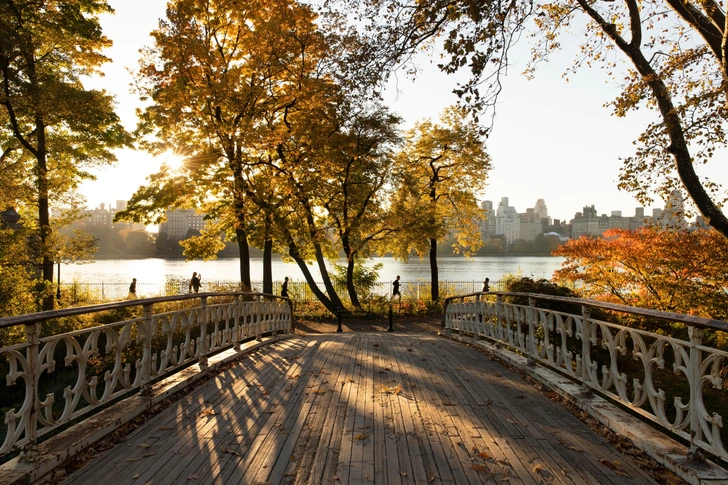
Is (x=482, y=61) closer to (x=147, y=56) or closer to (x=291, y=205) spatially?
(x=291, y=205)

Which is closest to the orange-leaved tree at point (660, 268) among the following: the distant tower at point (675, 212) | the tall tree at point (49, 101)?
the distant tower at point (675, 212)

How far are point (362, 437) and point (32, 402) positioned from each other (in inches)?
90.2

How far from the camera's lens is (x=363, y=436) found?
3547 millimetres

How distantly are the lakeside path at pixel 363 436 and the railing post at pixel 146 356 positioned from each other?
11.7 inches

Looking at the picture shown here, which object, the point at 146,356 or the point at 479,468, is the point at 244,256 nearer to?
the point at 146,356

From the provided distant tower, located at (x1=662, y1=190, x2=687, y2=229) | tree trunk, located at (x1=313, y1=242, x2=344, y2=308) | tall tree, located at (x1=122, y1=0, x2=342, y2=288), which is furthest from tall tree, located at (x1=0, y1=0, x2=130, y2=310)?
distant tower, located at (x1=662, y1=190, x2=687, y2=229)

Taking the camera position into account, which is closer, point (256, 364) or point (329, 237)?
point (256, 364)

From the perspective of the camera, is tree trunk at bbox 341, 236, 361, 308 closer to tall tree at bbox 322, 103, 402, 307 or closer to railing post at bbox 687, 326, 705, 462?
tall tree at bbox 322, 103, 402, 307

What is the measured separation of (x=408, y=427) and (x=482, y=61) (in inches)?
182

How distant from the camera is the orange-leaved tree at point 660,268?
362 inches

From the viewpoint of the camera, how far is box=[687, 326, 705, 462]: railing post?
2.89 metres

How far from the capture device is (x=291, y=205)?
1678 centimetres

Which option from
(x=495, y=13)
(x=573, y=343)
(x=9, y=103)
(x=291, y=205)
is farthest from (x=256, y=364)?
(x=9, y=103)

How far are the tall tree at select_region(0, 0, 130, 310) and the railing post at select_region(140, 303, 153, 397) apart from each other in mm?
11670
